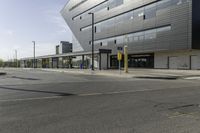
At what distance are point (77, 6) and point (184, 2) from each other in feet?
139

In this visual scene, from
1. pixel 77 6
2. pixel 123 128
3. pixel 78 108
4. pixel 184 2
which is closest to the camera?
pixel 123 128

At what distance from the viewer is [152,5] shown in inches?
1852

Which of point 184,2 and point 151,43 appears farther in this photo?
point 151,43

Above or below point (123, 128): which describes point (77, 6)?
above

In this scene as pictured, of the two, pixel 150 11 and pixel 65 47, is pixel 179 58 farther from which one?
pixel 65 47

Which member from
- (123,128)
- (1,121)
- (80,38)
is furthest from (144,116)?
(80,38)

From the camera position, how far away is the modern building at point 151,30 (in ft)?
131

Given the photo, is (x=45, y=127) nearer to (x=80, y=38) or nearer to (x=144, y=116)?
(x=144, y=116)

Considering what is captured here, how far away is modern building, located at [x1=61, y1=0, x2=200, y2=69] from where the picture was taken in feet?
131

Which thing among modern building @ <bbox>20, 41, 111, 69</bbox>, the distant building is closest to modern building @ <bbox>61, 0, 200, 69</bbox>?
modern building @ <bbox>20, 41, 111, 69</bbox>

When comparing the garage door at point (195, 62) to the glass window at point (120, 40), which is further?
the glass window at point (120, 40)

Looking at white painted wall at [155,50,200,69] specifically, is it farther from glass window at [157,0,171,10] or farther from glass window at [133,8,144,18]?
glass window at [157,0,171,10]

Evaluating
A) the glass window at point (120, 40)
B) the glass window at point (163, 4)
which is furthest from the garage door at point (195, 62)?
the glass window at point (120, 40)

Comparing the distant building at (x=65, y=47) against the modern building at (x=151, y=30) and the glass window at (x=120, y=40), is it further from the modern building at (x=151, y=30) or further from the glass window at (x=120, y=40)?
the glass window at (x=120, y=40)
